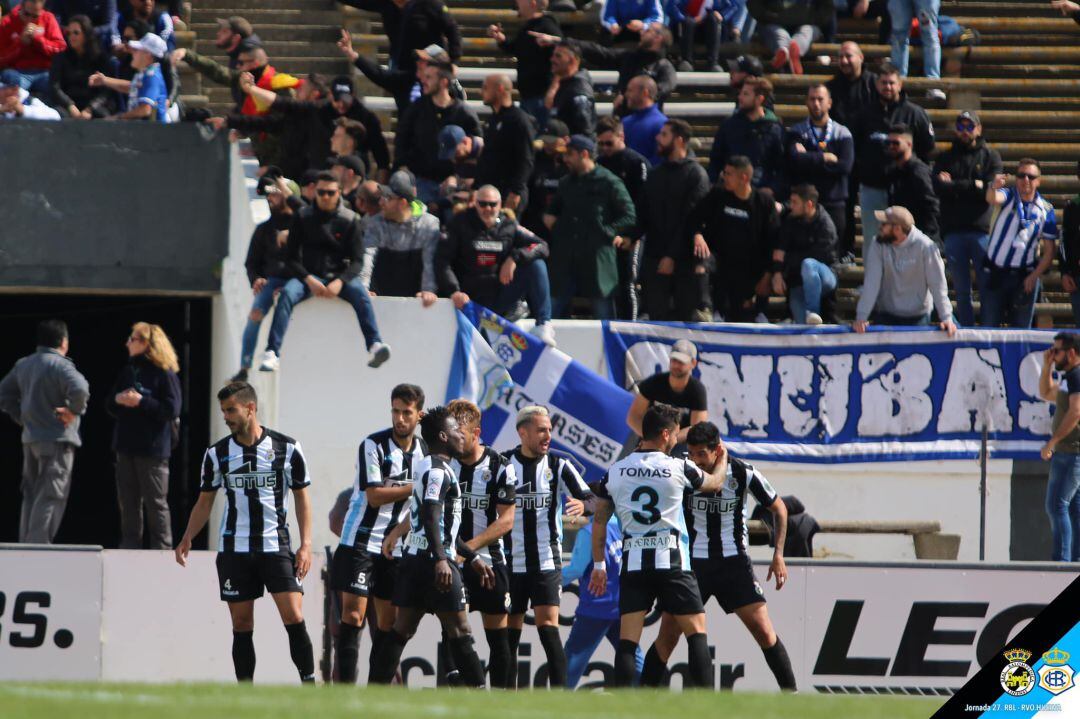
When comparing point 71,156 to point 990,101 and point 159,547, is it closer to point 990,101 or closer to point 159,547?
point 159,547

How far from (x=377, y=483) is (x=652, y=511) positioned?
1821 mm

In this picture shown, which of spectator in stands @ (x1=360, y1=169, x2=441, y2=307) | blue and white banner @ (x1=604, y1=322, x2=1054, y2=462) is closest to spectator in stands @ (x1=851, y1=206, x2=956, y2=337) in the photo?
blue and white banner @ (x1=604, y1=322, x2=1054, y2=462)

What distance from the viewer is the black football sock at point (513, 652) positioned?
1162 cm

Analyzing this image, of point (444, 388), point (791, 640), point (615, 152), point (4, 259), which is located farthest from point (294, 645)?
point (4, 259)

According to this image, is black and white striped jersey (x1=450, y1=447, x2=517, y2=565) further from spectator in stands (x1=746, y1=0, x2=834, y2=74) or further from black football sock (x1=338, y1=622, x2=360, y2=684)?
spectator in stands (x1=746, y1=0, x2=834, y2=74)

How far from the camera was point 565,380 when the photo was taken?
15555 millimetres

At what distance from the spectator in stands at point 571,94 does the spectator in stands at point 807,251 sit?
6.92 ft

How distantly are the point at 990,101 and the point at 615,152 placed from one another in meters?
6.64

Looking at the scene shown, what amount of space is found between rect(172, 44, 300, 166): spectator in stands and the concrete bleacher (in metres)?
1.03

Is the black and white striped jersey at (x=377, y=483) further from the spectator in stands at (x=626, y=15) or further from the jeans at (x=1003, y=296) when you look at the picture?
the spectator in stands at (x=626, y=15)

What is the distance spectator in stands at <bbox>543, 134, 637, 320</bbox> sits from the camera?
15539mm

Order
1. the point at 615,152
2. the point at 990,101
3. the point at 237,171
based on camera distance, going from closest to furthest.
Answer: the point at 615,152 < the point at 237,171 < the point at 990,101

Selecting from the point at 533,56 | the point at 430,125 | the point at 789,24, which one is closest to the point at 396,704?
the point at 430,125

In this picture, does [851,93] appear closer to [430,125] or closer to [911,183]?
[911,183]
